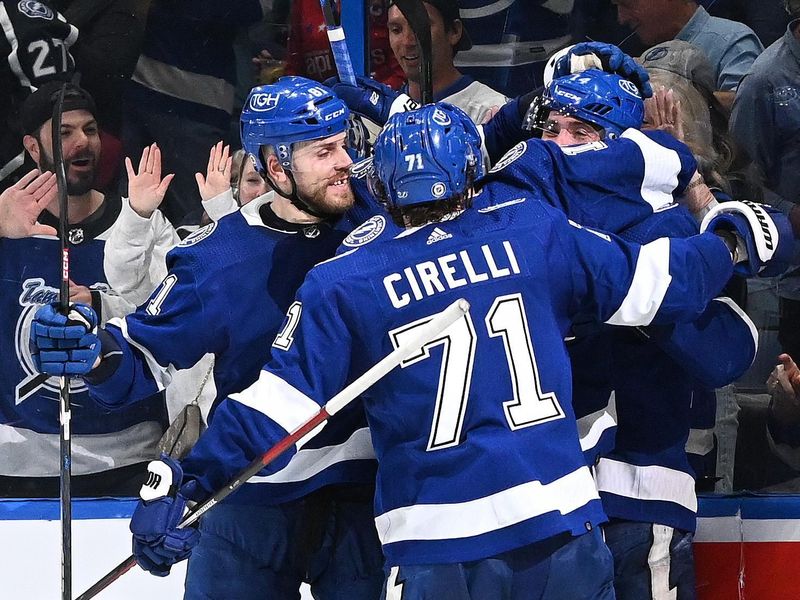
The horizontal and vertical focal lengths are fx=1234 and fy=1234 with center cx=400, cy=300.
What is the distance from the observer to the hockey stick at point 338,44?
2984 mm

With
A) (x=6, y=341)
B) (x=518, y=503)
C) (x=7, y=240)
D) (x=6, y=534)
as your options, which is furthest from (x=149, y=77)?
(x=518, y=503)

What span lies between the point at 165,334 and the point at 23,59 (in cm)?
112

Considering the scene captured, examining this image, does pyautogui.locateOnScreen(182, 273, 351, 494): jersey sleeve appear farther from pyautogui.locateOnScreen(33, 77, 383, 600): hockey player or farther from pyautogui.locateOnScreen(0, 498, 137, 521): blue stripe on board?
pyautogui.locateOnScreen(0, 498, 137, 521): blue stripe on board

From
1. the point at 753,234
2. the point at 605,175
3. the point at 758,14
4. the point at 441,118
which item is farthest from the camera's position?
the point at 758,14

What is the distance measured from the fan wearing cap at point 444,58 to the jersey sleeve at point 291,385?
4.10ft

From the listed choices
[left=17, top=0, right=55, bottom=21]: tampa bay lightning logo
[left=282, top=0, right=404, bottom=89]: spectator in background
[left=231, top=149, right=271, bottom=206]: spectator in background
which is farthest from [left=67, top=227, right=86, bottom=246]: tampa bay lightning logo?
[left=282, top=0, right=404, bottom=89]: spectator in background

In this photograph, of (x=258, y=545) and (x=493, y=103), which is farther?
(x=493, y=103)

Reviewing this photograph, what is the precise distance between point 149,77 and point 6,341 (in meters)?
0.81

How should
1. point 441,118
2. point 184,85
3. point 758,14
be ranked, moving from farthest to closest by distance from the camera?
point 184,85 < point 758,14 < point 441,118

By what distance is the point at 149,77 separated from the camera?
10.8 feet

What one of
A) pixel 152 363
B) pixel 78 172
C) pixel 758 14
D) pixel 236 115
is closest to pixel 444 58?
pixel 236 115

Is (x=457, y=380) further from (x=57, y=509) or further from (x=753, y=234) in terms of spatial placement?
(x=57, y=509)

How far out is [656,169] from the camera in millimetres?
2580

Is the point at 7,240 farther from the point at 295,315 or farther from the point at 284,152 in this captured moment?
the point at 295,315
